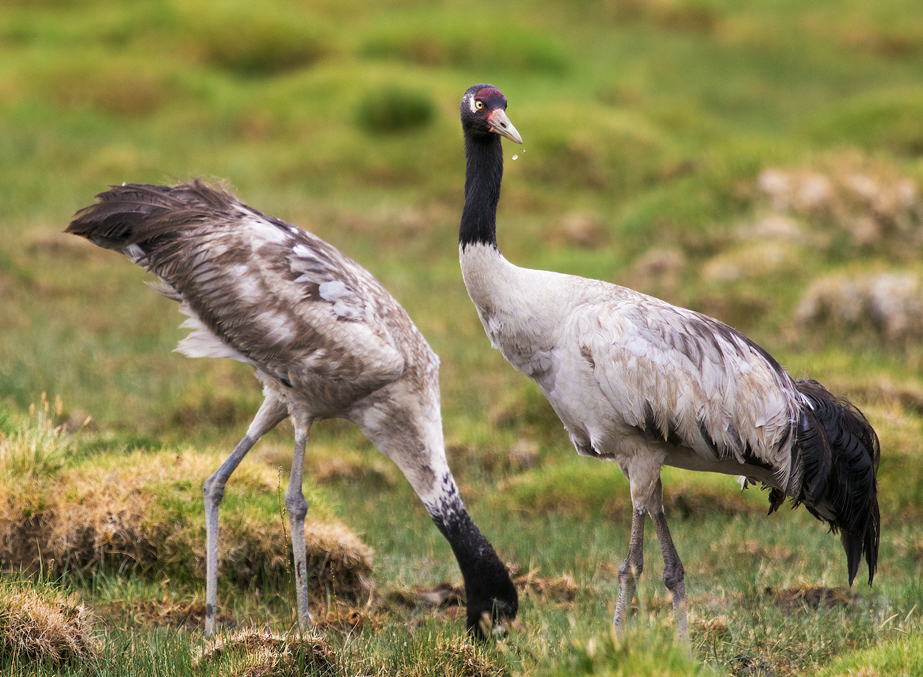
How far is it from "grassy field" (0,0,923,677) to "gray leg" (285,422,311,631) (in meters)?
0.15

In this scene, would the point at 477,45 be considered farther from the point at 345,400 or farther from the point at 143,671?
the point at 143,671

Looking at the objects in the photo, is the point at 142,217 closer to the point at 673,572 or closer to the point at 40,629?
the point at 40,629

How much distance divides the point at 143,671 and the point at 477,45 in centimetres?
2570

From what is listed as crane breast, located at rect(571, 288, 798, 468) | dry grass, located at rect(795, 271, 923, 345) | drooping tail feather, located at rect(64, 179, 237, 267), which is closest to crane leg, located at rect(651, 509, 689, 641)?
crane breast, located at rect(571, 288, 798, 468)

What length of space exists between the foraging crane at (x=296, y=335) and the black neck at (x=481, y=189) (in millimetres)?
954

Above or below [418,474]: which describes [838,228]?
above

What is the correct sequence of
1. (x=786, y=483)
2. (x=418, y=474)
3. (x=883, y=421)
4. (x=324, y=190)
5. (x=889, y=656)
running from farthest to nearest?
(x=324, y=190)
(x=883, y=421)
(x=418, y=474)
(x=786, y=483)
(x=889, y=656)

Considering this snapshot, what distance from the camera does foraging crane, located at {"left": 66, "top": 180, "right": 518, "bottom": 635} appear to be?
613 cm

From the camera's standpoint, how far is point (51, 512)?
21.2ft

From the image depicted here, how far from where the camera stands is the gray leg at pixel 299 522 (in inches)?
235

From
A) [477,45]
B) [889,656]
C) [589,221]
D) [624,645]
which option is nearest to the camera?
[624,645]

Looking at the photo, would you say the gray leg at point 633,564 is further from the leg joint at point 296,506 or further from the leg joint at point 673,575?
the leg joint at point 296,506

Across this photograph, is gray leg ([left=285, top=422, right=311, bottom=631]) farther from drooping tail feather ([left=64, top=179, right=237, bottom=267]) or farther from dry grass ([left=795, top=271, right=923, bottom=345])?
dry grass ([left=795, top=271, right=923, bottom=345])

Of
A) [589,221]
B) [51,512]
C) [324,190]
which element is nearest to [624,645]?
[51,512]
